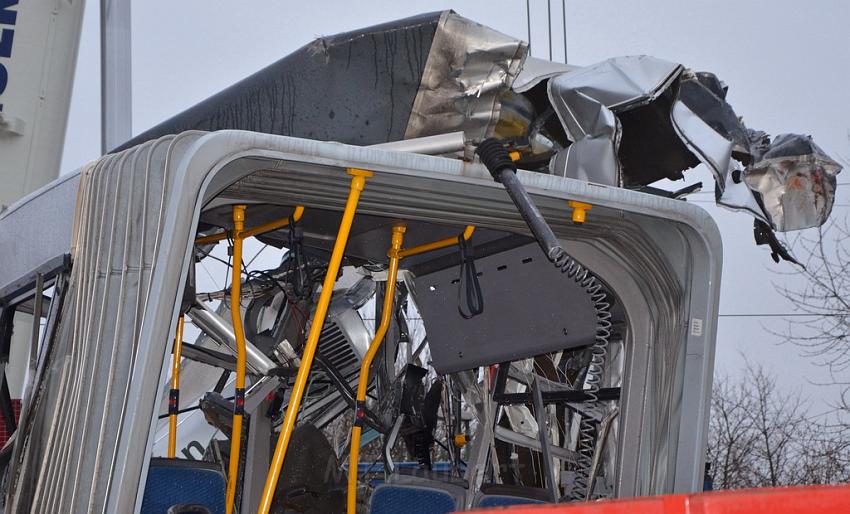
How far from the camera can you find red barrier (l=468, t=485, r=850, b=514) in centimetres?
166

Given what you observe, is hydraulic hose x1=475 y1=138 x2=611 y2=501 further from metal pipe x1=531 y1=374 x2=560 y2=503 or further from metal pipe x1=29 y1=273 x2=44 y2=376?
metal pipe x1=29 y1=273 x2=44 y2=376

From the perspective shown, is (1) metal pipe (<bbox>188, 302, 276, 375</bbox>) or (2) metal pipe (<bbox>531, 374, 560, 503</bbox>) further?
(1) metal pipe (<bbox>188, 302, 276, 375</bbox>)

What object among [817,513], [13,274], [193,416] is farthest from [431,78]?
[193,416]

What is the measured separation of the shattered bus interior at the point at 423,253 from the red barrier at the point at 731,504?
4.76 ft

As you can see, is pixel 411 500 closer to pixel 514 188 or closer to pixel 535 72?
pixel 514 188

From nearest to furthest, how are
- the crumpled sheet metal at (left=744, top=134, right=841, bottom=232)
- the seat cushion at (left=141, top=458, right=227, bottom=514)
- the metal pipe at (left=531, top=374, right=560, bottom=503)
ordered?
1. the crumpled sheet metal at (left=744, top=134, right=841, bottom=232)
2. the seat cushion at (left=141, top=458, right=227, bottom=514)
3. the metal pipe at (left=531, top=374, right=560, bottom=503)

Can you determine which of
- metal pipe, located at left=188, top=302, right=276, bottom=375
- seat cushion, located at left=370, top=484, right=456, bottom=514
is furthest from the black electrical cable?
metal pipe, located at left=188, top=302, right=276, bottom=375

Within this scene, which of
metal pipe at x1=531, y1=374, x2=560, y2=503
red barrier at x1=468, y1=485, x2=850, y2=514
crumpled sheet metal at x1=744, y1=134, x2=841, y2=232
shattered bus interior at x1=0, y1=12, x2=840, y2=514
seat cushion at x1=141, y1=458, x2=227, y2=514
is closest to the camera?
red barrier at x1=468, y1=485, x2=850, y2=514

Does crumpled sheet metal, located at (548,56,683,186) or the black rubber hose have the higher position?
crumpled sheet metal, located at (548,56,683,186)

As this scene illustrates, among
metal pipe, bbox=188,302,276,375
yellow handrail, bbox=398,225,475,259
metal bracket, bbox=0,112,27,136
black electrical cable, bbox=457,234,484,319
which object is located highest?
metal bracket, bbox=0,112,27,136

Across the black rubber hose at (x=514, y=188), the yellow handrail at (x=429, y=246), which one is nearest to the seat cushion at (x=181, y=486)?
the yellow handrail at (x=429, y=246)

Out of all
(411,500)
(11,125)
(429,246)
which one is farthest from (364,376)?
(11,125)

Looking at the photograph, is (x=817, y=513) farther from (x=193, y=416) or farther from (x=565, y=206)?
(x=193, y=416)

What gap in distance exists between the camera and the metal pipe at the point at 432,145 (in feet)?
12.3
